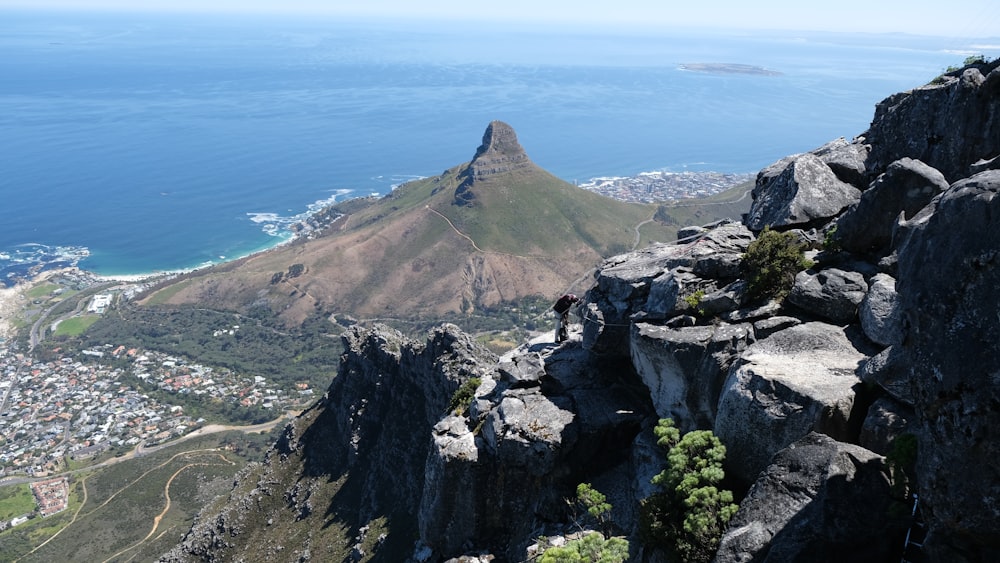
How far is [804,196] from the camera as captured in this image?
26016mm

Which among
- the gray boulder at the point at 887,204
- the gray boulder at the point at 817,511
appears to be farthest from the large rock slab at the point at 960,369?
the gray boulder at the point at 887,204

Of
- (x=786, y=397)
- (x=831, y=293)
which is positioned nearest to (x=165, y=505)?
(x=786, y=397)

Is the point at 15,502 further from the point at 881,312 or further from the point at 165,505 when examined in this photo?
the point at 881,312

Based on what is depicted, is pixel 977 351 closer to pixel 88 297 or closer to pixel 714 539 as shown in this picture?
pixel 714 539

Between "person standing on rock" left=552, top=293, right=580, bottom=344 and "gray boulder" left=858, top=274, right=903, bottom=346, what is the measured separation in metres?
15.5

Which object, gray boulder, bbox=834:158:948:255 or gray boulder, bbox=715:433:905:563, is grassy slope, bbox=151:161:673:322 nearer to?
gray boulder, bbox=834:158:948:255

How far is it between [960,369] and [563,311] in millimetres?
22987

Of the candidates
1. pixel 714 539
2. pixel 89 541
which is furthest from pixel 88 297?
pixel 714 539

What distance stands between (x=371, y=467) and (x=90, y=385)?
131 metres

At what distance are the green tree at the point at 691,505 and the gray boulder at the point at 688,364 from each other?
10.7ft

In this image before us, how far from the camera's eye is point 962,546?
35.2 ft

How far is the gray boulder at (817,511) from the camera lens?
1268 centimetres

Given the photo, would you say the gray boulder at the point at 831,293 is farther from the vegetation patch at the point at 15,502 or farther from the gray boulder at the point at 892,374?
the vegetation patch at the point at 15,502

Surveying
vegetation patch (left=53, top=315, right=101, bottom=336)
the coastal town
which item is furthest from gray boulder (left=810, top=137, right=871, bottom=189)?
vegetation patch (left=53, top=315, right=101, bottom=336)
